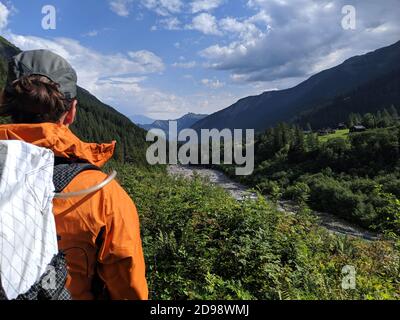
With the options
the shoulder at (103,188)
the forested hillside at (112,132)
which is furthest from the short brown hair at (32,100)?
the forested hillside at (112,132)

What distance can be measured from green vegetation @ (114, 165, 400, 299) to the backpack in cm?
317

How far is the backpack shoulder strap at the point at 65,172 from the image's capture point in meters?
1.97

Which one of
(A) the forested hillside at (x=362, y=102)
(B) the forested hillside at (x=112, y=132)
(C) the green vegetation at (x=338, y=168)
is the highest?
(A) the forested hillside at (x=362, y=102)

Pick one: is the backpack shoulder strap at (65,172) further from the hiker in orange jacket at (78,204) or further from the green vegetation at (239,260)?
the green vegetation at (239,260)

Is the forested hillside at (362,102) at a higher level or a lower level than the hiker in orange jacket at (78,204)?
higher

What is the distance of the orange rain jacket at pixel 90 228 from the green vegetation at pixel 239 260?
2707 mm

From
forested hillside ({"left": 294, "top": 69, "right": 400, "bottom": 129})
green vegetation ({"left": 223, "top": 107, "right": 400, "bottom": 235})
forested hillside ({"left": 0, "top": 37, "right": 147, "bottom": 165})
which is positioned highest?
forested hillside ({"left": 294, "top": 69, "right": 400, "bottom": 129})

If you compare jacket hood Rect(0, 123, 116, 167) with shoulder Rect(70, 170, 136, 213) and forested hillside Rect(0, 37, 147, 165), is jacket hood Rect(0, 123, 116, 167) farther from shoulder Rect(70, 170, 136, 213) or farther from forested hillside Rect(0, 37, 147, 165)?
forested hillside Rect(0, 37, 147, 165)

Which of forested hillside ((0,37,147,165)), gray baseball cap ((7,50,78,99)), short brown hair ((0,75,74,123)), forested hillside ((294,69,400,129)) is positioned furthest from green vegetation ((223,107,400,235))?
forested hillside ((294,69,400,129))

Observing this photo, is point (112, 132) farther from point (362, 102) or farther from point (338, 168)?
point (362, 102)

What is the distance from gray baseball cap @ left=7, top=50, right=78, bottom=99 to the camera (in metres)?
2.26

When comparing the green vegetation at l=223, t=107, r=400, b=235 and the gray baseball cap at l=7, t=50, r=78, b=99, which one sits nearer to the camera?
the gray baseball cap at l=7, t=50, r=78, b=99

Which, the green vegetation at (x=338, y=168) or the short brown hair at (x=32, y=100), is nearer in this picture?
the short brown hair at (x=32, y=100)
